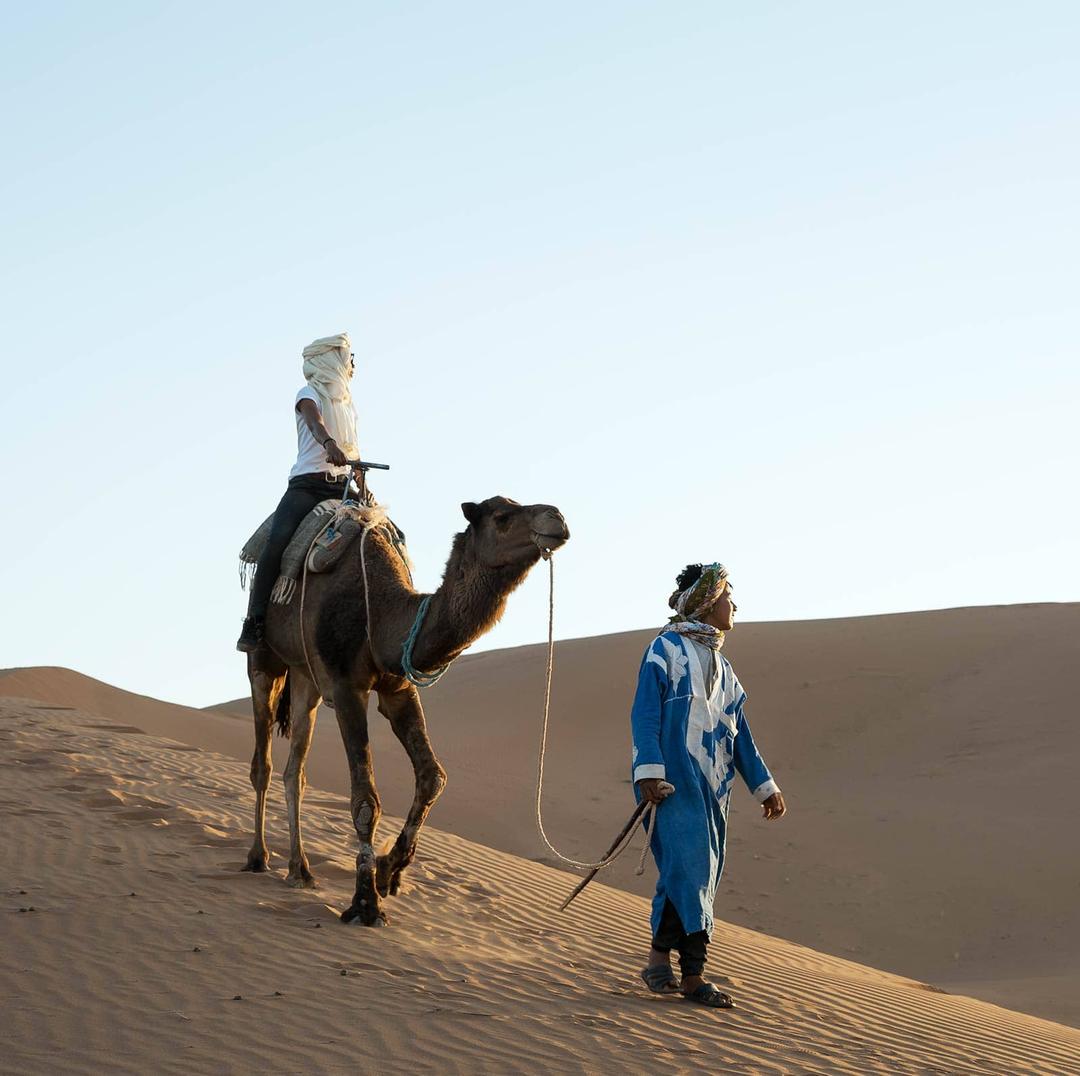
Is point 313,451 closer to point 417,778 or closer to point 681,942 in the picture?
point 417,778

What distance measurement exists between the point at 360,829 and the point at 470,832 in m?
10.6

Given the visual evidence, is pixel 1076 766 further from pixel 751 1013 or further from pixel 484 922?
pixel 751 1013

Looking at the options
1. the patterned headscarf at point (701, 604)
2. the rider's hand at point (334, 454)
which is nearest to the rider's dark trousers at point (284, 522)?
the rider's hand at point (334, 454)

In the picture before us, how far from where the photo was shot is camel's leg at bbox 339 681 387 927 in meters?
8.63

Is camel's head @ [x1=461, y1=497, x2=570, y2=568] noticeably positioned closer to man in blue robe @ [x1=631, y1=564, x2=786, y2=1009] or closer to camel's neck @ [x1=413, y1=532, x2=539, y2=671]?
camel's neck @ [x1=413, y1=532, x2=539, y2=671]

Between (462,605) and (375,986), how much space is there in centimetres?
204

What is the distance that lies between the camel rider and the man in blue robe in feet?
10.00

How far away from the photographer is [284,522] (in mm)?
9867

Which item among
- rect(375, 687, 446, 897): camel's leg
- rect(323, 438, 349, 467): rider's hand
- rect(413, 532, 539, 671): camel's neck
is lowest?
rect(375, 687, 446, 897): camel's leg

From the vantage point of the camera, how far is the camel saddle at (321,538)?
9.45 metres

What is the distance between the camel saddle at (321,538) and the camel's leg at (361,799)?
88 cm

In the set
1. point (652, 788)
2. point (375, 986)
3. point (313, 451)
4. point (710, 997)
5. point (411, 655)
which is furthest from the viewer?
point (313, 451)

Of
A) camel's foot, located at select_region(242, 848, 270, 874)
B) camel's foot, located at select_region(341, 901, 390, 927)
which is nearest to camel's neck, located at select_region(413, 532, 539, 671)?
camel's foot, located at select_region(341, 901, 390, 927)

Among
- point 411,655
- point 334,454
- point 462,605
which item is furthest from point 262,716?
point 462,605
